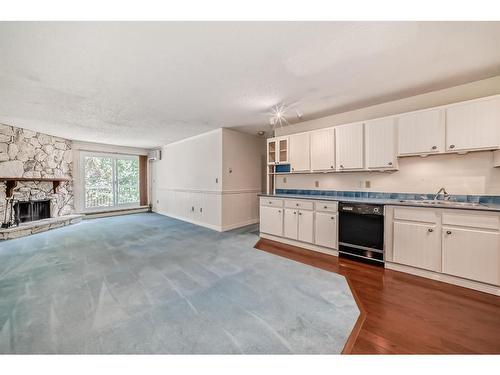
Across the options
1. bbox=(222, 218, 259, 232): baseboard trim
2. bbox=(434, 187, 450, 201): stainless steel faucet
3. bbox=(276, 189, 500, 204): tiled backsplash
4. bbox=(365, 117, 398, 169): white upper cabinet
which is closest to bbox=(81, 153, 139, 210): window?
bbox=(222, 218, 259, 232): baseboard trim

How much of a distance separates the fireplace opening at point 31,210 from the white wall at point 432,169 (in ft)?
23.0

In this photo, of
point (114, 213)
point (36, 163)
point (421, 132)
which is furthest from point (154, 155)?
point (421, 132)

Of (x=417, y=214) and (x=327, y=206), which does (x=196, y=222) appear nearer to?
(x=327, y=206)

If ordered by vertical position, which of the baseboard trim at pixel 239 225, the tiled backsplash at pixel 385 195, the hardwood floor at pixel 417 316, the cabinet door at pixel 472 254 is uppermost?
the tiled backsplash at pixel 385 195

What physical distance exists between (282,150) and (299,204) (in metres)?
1.34

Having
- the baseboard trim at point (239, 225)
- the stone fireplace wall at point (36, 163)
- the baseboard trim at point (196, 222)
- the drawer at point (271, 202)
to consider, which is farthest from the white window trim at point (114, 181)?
the drawer at point (271, 202)

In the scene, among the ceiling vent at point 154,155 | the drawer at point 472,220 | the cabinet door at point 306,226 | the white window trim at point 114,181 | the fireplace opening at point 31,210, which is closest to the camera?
the drawer at point 472,220

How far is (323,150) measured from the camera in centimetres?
355

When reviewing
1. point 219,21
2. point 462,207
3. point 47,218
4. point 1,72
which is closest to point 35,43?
point 1,72

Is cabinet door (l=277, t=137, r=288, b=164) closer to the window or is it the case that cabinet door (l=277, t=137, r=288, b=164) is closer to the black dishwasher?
the black dishwasher

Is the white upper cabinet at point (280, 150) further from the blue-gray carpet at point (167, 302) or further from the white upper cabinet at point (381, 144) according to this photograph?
the blue-gray carpet at point (167, 302)

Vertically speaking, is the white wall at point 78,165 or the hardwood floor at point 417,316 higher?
the white wall at point 78,165

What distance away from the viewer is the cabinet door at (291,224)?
355 cm
